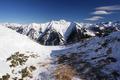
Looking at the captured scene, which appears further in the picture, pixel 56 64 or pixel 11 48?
pixel 11 48

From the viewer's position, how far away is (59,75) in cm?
3042

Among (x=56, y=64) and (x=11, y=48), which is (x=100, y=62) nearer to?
(x=56, y=64)

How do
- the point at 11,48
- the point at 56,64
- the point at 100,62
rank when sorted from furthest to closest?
the point at 11,48 → the point at 56,64 → the point at 100,62

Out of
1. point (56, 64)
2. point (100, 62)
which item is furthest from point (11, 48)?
point (100, 62)

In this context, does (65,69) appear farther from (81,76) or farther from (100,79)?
(100,79)

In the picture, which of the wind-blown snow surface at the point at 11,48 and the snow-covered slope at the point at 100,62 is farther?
the wind-blown snow surface at the point at 11,48

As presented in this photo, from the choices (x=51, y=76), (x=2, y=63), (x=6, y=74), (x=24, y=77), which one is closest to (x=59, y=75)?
(x=51, y=76)

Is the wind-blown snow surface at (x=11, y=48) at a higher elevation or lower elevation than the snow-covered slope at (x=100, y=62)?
higher

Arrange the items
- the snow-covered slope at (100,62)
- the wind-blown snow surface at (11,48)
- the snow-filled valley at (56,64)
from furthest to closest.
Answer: the wind-blown snow surface at (11,48), the snow-filled valley at (56,64), the snow-covered slope at (100,62)

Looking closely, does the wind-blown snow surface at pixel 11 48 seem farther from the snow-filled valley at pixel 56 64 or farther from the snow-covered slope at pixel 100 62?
the snow-covered slope at pixel 100 62

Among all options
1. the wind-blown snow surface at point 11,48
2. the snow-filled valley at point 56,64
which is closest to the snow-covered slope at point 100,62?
the snow-filled valley at point 56,64

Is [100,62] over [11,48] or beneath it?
beneath

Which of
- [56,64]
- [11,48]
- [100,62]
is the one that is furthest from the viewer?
[11,48]

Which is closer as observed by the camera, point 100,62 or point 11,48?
point 100,62
